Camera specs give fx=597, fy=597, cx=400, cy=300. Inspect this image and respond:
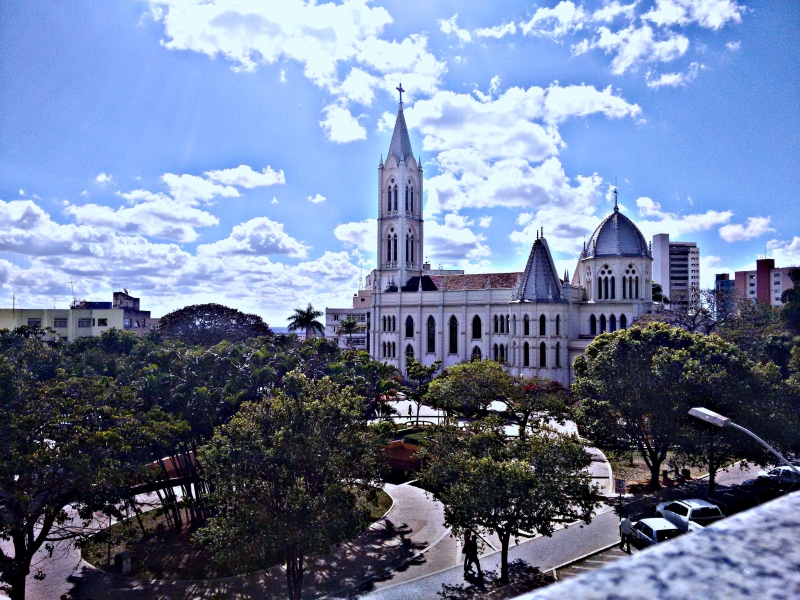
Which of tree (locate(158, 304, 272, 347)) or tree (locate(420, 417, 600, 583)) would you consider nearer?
tree (locate(420, 417, 600, 583))

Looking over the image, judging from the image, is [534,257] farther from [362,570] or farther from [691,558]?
[691,558]

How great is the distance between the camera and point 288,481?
15.6 m

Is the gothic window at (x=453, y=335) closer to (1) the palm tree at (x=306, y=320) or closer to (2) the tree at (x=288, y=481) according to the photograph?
(1) the palm tree at (x=306, y=320)

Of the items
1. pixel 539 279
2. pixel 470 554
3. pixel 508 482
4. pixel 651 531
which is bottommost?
pixel 470 554

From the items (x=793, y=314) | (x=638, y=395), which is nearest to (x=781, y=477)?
(x=638, y=395)

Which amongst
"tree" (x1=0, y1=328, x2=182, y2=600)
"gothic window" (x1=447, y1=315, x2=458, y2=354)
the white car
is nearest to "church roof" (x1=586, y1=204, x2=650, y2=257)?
"gothic window" (x1=447, y1=315, x2=458, y2=354)

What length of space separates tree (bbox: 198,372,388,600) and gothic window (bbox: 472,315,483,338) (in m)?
42.6

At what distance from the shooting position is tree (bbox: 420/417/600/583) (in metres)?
15.8

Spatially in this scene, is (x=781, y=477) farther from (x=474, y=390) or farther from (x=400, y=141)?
(x=400, y=141)

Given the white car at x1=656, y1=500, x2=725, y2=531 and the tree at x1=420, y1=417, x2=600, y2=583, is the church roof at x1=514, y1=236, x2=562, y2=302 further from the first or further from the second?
the tree at x1=420, y1=417, x2=600, y2=583

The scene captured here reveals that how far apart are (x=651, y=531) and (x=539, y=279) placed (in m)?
36.3

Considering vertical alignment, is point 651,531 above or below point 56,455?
below

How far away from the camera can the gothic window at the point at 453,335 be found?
60844 millimetres

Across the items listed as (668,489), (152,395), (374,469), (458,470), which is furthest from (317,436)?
(668,489)
